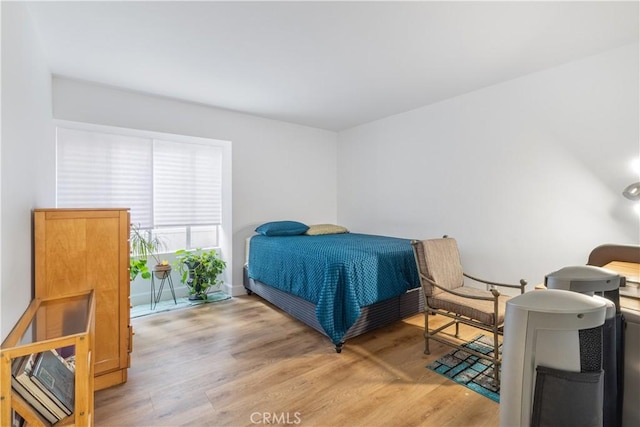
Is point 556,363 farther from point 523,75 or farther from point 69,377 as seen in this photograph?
point 523,75

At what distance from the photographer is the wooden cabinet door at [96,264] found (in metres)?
1.79

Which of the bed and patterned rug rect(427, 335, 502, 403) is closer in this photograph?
patterned rug rect(427, 335, 502, 403)

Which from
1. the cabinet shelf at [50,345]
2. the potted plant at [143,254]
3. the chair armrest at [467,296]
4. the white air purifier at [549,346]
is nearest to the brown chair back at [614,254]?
the chair armrest at [467,296]

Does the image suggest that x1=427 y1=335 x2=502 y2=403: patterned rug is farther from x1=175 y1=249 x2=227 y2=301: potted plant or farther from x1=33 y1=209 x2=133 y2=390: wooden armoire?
x1=175 y1=249 x2=227 y2=301: potted plant

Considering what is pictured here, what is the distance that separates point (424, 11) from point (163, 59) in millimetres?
2129

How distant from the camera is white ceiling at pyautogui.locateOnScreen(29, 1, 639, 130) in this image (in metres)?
1.90

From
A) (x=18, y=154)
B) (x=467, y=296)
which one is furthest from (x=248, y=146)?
(x=467, y=296)

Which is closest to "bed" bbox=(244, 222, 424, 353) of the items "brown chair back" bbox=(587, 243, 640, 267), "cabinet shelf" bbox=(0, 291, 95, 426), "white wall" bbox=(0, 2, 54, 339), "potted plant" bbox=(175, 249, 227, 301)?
"potted plant" bbox=(175, 249, 227, 301)

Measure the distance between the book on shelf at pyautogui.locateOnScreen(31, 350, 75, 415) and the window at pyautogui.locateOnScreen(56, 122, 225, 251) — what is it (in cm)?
233

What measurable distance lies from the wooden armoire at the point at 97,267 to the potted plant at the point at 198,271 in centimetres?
166

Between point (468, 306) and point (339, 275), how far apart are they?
100 cm

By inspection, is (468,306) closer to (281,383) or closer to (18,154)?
(281,383)

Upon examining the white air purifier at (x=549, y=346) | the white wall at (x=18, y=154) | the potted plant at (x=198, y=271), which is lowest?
the potted plant at (x=198, y=271)

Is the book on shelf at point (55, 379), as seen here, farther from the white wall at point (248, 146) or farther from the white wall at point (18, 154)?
the white wall at point (248, 146)
